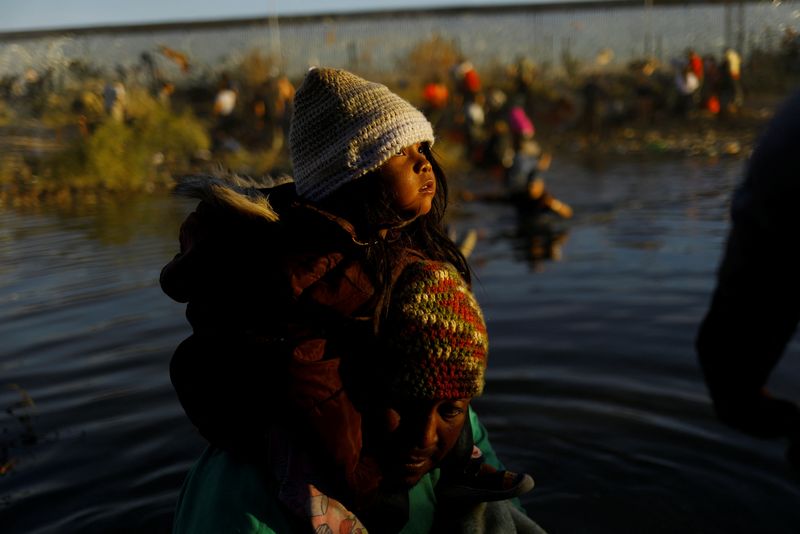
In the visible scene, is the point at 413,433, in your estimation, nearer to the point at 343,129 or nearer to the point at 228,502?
the point at 228,502

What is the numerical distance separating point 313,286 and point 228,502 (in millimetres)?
623

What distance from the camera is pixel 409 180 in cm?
240

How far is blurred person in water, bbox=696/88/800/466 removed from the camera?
114 centimetres

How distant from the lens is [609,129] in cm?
2280

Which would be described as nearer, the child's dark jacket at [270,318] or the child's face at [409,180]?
the child's dark jacket at [270,318]

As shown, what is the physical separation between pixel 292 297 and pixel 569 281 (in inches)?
202

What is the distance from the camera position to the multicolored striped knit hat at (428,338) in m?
2.31

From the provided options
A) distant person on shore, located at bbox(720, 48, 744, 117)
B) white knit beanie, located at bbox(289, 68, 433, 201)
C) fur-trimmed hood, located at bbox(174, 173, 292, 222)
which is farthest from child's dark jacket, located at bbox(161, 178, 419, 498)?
distant person on shore, located at bbox(720, 48, 744, 117)

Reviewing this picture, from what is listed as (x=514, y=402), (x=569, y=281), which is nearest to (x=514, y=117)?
(x=569, y=281)

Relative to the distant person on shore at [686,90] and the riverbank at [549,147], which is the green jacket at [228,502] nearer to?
the riverbank at [549,147]

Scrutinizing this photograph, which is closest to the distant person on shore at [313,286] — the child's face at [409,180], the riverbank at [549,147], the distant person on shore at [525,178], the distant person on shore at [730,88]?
the child's face at [409,180]

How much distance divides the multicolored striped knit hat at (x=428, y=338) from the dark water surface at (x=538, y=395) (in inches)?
51.5

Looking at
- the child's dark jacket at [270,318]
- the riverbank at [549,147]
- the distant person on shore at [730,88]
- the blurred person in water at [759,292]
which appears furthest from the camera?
the distant person on shore at [730,88]

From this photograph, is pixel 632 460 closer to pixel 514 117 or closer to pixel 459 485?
pixel 459 485
